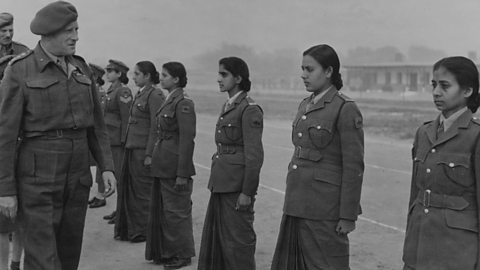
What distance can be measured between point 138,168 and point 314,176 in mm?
3024

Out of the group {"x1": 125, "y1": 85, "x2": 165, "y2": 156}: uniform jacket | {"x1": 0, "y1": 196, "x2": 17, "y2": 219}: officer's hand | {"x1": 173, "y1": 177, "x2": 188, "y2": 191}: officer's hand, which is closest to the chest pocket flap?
{"x1": 0, "y1": 196, "x2": 17, "y2": 219}: officer's hand

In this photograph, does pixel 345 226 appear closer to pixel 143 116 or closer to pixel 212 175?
pixel 212 175

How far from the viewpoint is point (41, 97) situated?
11.8 feet

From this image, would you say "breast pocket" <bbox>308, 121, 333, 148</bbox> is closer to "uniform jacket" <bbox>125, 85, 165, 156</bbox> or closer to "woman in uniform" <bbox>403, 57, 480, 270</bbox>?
"woman in uniform" <bbox>403, 57, 480, 270</bbox>

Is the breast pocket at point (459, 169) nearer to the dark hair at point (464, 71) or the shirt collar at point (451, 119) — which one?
the shirt collar at point (451, 119)

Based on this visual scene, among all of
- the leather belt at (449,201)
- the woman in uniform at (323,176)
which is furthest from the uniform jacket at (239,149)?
the leather belt at (449,201)

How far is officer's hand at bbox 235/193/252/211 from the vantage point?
469 centimetres

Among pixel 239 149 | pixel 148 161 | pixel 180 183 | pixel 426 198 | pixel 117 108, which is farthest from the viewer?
pixel 117 108

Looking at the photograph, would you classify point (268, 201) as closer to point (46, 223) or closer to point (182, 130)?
point (182, 130)

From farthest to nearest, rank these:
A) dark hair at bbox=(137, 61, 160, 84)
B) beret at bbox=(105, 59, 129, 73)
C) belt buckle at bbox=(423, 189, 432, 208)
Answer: beret at bbox=(105, 59, 129, 73) → dark hair at bbox=(137, 61, 160, 84) → belt buckle at bbox=(423, 189, 432, 208)

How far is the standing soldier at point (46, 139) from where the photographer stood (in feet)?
11.7

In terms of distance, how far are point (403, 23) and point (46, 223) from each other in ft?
229

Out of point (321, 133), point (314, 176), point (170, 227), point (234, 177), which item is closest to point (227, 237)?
point (234, 177)

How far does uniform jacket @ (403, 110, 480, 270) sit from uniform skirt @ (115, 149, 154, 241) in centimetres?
368
